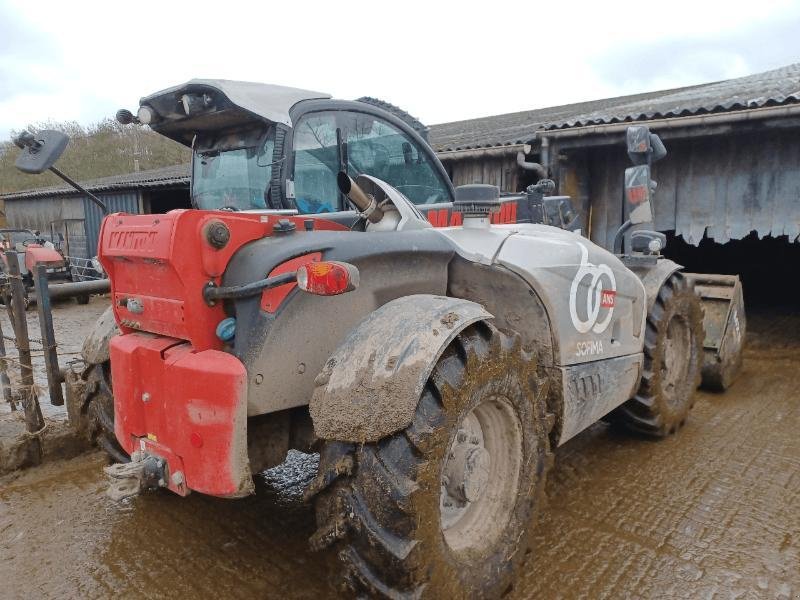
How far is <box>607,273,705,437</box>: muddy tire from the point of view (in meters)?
3.86

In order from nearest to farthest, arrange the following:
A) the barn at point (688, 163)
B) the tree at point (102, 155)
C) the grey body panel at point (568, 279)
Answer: the grey body panel at point (568, 279) < the barn at point (688, 163) < the tree at point (102, 155)

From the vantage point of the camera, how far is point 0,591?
2.52 meters

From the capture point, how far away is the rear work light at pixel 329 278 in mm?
1904

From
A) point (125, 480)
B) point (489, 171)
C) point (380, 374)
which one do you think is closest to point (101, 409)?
point (125, 480)

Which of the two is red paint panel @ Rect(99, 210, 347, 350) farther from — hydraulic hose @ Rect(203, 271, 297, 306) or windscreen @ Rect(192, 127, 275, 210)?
windscreen @ Rect(192, 127, 275, 210)

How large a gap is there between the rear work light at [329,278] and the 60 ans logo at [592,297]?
57.7 inches

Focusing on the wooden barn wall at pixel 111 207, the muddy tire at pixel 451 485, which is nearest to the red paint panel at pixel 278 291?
the muddy tire at pixel 451 485

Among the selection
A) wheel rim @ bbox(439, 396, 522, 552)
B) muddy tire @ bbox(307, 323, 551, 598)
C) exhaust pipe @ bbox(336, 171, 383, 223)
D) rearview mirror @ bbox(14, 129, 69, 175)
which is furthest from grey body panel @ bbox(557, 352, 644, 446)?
rearview mirror @ bbox(14, 129, 69, 175)

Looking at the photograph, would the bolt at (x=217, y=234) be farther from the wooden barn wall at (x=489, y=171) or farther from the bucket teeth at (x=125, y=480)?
the wooden barn wall at (x=489, y=171)

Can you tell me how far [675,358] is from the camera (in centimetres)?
443

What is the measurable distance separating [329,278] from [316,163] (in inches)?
58.6

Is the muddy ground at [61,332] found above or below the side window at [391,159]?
below

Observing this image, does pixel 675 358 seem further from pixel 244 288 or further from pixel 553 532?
pixel 244 288

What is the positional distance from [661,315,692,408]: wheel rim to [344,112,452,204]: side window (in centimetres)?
201
